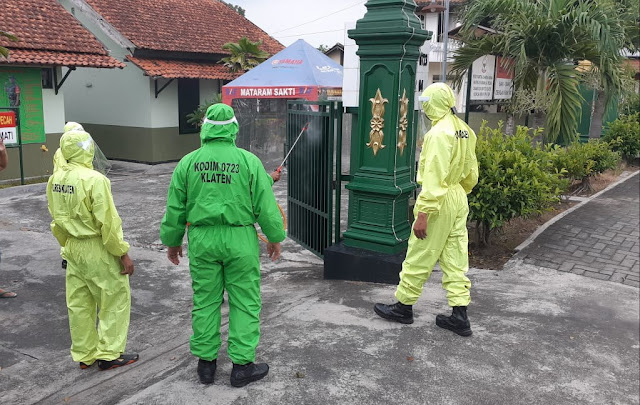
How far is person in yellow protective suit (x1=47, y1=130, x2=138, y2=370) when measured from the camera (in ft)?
11.5

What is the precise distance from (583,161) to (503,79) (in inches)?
71.1

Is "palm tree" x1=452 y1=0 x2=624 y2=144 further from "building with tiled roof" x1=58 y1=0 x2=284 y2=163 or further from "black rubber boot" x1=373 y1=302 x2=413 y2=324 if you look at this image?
"building with tiled roof" x1=58 y1=0 x2=284 y2=163

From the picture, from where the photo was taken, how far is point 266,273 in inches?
238

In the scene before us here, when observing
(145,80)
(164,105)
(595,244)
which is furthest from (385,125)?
(164,105)

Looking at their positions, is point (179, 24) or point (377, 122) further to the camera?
point (179, 24)

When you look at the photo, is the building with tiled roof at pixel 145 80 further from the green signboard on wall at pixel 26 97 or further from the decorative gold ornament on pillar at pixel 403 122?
the decorative gold ornament on pillar at pixel 403 122

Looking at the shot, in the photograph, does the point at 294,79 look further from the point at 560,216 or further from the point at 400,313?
the point at 400,313

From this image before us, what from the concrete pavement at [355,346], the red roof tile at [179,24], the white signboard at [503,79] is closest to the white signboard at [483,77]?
the white signboard at [503,79]

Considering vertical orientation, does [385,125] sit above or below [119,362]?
above

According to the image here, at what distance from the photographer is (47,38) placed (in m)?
11.8

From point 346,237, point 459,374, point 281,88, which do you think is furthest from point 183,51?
point 459,374

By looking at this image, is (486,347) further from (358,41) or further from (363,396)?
(358,41)

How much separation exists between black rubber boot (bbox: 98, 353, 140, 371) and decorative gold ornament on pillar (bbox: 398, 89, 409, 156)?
2.74 metres

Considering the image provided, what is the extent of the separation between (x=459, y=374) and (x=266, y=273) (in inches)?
113
